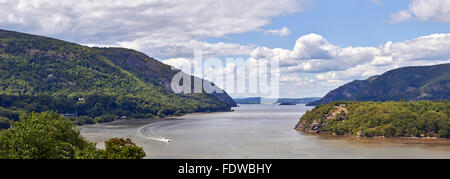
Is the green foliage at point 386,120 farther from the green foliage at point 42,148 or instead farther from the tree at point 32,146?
the tree at point 32,146

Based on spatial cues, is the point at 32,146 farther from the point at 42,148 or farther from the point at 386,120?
the point at 386,120

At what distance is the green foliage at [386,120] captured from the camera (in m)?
104

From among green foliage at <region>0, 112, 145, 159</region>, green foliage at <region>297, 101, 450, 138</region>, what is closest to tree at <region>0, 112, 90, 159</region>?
green foliage at <region>0, 112, 145, 159</region>

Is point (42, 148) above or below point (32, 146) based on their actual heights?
below

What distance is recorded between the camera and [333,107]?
126 meters

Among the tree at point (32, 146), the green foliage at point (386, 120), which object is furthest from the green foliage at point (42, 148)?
the green foliage at point (386, 120)

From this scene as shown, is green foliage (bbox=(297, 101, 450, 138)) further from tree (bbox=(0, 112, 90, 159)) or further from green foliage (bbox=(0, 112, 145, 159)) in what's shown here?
tree (bbox=(0, 112, 90, 159))

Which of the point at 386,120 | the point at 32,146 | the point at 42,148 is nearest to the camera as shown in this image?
the point at 32,146

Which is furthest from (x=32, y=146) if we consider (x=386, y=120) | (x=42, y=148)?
(x=386, y=120)

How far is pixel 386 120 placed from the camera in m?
109

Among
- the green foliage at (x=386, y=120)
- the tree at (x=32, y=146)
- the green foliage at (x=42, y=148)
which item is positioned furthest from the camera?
the green foliage at (x=386, y=120)

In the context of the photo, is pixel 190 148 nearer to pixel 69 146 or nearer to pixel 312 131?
pixel 69 146

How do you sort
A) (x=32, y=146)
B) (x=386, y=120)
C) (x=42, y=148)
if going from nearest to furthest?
(x=32, y=146) → (x=42, y=148) → (x=386, y=120)
